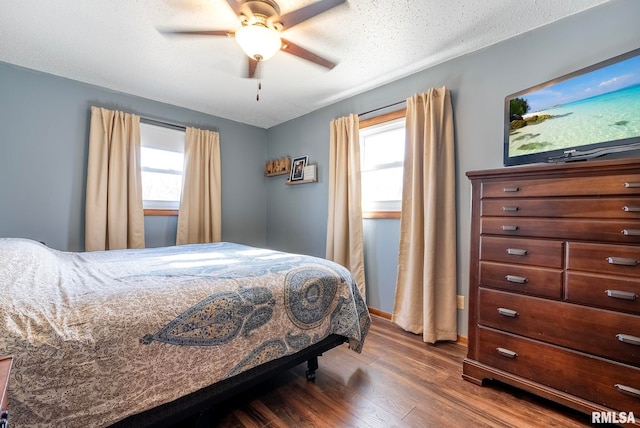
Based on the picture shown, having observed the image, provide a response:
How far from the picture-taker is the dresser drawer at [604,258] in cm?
124

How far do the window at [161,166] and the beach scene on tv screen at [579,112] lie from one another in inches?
133

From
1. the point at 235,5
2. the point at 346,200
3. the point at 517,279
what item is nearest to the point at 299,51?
the point at 235,5

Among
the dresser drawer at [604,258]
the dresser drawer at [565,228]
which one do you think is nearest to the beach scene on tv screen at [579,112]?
the dresser drawer at [565,228]

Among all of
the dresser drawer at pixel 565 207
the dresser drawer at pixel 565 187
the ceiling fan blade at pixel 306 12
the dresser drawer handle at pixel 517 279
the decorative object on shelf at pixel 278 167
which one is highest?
the ceiling fan blade at pixel 306 12

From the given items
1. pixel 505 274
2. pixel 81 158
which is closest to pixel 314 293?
pixel 505 274

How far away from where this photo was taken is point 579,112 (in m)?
1.55

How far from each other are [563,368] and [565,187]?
2.99 feet

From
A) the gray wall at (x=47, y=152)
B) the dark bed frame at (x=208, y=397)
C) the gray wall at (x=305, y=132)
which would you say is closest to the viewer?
the dark bed frame at (x=208, y=397)

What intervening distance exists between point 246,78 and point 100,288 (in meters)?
2.24

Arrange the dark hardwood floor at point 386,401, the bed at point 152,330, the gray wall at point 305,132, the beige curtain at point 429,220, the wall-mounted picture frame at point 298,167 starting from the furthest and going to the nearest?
the wall-mounted picture frame at point 298,167
the beige curtain at point 429,220
the gray wall at point 305,132
the dark hardwood floor at point 386,401
the bed at point 152,330

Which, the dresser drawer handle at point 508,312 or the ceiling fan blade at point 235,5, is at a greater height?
the ceiling fan blade at point 235,5

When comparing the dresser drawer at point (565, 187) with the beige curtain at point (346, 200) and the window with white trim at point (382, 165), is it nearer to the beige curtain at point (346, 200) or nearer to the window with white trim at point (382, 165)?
the window with white trim at point (382, 165)

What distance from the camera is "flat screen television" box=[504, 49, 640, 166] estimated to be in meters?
1.39

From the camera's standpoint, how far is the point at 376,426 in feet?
4.38
